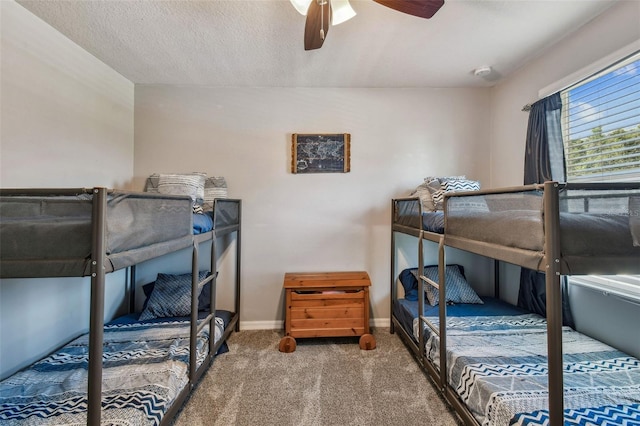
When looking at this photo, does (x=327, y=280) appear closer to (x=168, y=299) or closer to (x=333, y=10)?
(x=168, y=299)

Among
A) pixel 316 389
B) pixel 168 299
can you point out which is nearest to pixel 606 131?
pixel 316 389

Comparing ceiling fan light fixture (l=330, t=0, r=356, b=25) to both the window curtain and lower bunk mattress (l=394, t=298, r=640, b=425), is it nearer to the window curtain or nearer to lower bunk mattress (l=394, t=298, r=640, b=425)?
the window curtain

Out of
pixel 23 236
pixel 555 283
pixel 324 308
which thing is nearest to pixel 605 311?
pixel 555 283

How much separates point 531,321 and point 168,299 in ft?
9.62

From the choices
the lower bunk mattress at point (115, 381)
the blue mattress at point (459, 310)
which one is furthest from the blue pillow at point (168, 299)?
the blue mattress at point (459, 310)

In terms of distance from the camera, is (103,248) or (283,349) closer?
(103,248)

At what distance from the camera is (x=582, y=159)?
184 centimetres

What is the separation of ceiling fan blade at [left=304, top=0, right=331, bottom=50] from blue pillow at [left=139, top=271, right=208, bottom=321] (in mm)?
2053

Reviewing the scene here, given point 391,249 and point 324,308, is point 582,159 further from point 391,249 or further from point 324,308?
point 324,308

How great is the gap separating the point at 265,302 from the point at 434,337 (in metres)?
1.58

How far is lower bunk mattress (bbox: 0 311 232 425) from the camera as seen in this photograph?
1.17m

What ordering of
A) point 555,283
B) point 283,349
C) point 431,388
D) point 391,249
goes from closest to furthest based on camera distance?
point 555,283 → point 431,388 → point 283,349 → point 391,249

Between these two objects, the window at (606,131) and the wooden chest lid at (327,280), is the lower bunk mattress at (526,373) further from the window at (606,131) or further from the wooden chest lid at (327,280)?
the wooden chest lid at (327,280)

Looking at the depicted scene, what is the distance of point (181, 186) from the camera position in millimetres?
2262
